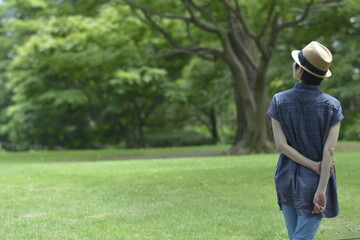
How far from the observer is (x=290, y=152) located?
11.9 ft

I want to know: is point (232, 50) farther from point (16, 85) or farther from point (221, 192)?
point (16, 85)

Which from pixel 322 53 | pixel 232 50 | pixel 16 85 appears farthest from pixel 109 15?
pixel 322 53

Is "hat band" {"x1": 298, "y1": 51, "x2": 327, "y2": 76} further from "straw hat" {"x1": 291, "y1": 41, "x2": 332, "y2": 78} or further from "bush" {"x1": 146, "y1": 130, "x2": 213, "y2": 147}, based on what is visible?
"bush" {"x1": 146, "y1": 130, "x2": 213, "y2": 147}

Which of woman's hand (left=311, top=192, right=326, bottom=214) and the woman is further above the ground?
the woman

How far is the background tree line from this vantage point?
1794cm

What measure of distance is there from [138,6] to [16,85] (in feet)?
51.8

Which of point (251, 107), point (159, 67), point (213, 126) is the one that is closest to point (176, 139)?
point (213, 126)

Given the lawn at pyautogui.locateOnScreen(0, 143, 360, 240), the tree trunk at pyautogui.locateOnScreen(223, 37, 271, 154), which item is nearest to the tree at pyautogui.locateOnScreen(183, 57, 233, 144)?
the tree trunk at pyautogui.locateOnScreen(223, 37, 271, 154)

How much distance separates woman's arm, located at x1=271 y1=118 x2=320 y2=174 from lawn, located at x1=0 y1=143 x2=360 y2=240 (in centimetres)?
254

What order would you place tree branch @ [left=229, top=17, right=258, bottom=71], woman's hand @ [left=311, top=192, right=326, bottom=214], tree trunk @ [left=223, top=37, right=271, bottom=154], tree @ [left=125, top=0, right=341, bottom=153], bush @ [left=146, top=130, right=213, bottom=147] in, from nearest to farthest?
woman's hand @ [left=311, top=192, right=326, bottom=214] < tree @ [left=125, top=0, right=341, bottom=153] < tree trunk @ [left=223, top=37, right=271, bottom=154] < tree branch @ [left=229, top=17, right=258, bottom=71] < bush @ [left=146, top=130, right=213, bottom=147]

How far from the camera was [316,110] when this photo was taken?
3.60 m

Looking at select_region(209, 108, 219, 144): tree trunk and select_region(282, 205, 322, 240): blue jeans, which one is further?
select_region(209, 108, 219, 144): tree trunk

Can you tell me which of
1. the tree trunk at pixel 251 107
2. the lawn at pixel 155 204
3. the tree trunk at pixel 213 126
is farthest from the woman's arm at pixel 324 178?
the tree trunk at pixel 213 126

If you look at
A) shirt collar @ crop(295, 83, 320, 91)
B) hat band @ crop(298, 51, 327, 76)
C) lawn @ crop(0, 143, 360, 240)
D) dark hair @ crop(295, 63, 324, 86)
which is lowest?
lawn @ crop(0, 143, 360, 240)
